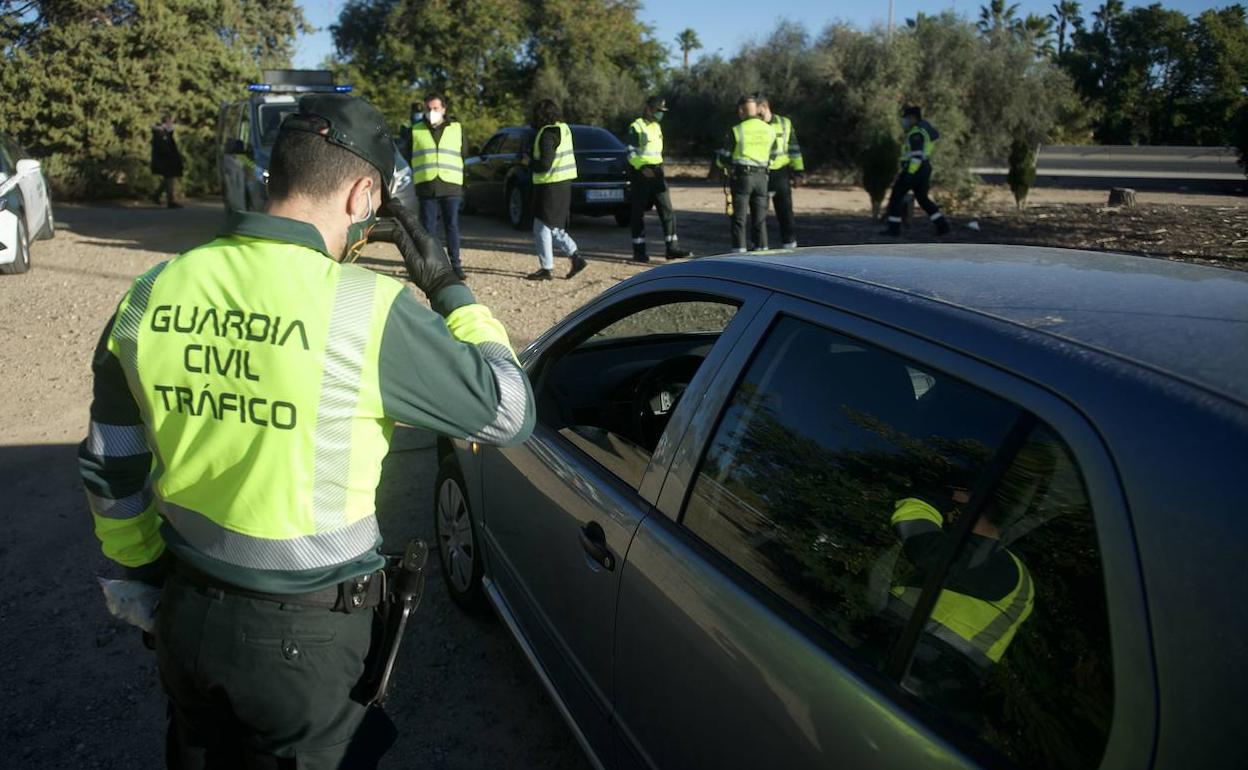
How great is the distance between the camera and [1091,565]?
131 cm

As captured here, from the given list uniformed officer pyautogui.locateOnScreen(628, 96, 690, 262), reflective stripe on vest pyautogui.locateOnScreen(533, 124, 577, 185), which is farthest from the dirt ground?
reflective stripe on vest pyautogui.locateOnScreen(533, 124, 577, 185)

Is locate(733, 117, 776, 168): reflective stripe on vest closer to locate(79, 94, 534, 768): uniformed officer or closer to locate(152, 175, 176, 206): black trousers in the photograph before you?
locate(79, 94, 534, 768): uniformed officer

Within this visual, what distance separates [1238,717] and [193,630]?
163 centimetres

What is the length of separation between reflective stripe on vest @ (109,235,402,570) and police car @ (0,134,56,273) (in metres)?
10.6

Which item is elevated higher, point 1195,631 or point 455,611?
point 1195,631

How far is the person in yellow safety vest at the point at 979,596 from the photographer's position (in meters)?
1.43

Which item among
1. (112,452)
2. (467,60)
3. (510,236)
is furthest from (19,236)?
(467,60)

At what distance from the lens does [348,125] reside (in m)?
1.77

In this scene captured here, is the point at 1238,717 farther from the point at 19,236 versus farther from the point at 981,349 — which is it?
the point at 19,236

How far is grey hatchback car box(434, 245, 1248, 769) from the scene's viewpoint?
1.20 meters

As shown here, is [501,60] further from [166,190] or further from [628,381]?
[628,381]

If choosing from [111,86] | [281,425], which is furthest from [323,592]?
[111,86]

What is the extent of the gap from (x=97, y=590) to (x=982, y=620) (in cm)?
380

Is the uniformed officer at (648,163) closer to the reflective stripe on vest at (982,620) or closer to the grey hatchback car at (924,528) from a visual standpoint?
the grey hatchback car at (924,528)
